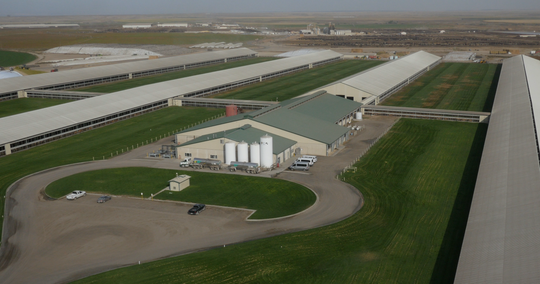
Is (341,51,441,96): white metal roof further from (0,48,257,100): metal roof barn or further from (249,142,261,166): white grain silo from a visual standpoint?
(0,48,257,100): metal roof barn

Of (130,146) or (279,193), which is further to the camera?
(130,146)

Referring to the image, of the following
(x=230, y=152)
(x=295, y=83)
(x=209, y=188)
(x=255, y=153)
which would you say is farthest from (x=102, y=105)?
(x=295, y=83)

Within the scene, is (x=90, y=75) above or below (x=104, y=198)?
above

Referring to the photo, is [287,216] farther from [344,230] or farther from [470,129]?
[470,129]

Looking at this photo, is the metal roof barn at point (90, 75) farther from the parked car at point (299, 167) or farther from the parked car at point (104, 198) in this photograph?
the parked car at point (299, 167)

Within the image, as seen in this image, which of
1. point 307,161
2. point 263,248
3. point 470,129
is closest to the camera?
point 263,248

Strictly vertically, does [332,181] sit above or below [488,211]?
below

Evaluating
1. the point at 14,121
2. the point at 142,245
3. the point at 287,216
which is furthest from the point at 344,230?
the point at 14,121

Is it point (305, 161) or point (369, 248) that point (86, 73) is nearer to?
point (305, 161)
